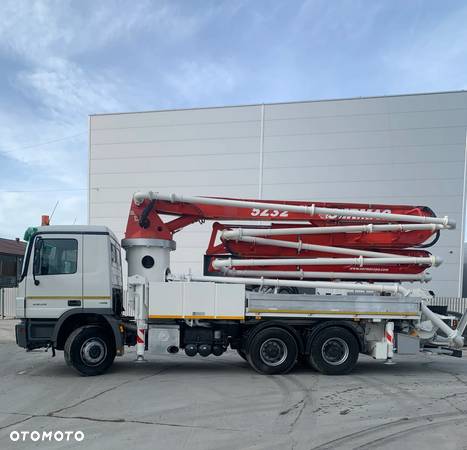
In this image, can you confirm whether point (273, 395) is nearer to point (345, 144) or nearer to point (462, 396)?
point (462, 396)

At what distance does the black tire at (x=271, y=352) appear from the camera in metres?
8.59

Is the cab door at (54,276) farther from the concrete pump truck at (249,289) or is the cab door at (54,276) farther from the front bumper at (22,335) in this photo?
the front bumper at (22,335)

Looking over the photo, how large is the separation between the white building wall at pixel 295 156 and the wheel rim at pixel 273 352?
52.7 feet

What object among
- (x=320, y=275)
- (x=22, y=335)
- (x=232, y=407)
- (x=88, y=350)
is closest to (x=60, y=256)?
(x=22, y=335)

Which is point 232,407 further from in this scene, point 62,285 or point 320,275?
point 62,285

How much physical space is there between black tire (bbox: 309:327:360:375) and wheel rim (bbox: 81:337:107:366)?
3864 millimetres

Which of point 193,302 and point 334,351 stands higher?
point 193,302

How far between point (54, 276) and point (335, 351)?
212 inches

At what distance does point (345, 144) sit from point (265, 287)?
16.5m

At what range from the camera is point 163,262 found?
356 inches

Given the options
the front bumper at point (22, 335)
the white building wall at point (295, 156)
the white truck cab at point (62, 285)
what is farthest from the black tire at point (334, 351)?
the white building wall at point (295, 156)

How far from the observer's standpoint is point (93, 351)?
8383 millimetres

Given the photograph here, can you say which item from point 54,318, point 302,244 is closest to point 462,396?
point 302,244

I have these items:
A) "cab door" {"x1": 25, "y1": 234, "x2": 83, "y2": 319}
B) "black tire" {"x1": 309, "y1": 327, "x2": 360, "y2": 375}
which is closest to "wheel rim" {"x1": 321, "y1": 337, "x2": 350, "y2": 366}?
"black tire" {"x1": 309, "y1": 327, "x2": 360, "y2": 375}
